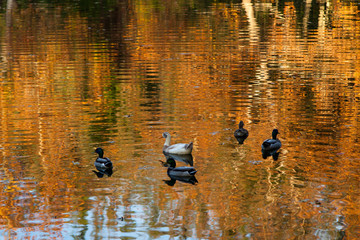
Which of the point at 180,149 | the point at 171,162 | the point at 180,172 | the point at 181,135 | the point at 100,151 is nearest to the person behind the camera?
the point at 180,172

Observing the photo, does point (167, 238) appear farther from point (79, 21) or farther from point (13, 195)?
point (79, 21)

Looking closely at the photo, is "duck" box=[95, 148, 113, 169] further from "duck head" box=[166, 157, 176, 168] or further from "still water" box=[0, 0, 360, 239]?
"duck head" box=[166, 157, 176, 168]

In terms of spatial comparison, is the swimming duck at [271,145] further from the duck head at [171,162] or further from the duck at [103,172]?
the duck at [103,172]

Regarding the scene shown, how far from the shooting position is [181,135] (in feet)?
59.8

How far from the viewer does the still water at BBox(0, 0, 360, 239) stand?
492 inches

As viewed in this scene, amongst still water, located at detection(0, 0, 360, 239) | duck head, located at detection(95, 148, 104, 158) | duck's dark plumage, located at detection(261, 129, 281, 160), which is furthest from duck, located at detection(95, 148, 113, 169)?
duck's dark plumage, located at detection(261, 129, 281, 160)

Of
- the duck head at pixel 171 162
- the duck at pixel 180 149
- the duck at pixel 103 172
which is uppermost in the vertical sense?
the duck at pixel 180 149

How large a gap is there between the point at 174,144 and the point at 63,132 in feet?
13.0

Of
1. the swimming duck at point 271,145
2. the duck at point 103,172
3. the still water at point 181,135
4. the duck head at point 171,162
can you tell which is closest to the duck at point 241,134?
the still water at point 181,135

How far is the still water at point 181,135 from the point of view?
12492 millimetres

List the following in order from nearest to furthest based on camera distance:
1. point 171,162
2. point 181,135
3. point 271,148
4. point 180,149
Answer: point 171,162 → point 180,149 → point 271,148 → point 181,135

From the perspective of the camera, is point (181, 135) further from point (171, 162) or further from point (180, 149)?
point (171, 162)

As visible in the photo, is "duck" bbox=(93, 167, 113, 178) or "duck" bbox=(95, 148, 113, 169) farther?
"duck" bbox=(93, 167, 113, 178)

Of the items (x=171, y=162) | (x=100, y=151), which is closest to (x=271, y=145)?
(x=171, y=162)
